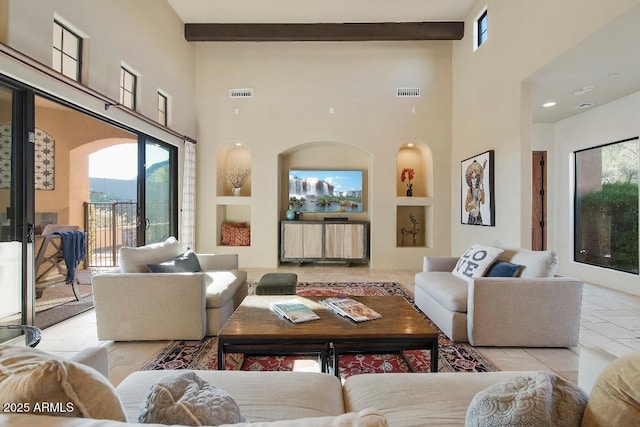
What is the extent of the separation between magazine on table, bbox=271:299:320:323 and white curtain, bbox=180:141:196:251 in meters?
3.77

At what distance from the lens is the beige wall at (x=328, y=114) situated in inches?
239

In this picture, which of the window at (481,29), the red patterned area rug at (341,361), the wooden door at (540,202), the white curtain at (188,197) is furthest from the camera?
the wooden door at (540,202)

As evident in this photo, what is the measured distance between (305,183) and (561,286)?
4.76m

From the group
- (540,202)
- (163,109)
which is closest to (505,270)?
(540,202)

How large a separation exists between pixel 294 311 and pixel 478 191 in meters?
3.87

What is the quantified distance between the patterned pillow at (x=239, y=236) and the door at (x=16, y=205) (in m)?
3.60

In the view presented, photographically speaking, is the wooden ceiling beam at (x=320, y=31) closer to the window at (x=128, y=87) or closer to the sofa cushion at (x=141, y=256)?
the window at (x=128, y=87)

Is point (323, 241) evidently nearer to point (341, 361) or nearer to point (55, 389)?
point (341, 361)

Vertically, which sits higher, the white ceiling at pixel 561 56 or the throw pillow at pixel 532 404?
the white ceiling at pixel 561 56

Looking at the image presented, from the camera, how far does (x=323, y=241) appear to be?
20.4 feet

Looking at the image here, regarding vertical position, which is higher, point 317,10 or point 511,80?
point 317,10

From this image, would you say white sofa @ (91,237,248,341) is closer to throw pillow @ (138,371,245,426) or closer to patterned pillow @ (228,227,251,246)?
throw pillow @ (138,371,245,426)

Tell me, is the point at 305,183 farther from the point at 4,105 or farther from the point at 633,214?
the point at 633,214

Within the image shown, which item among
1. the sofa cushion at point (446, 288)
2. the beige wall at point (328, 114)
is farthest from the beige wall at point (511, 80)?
the sofa cushion at point (446, 288)
